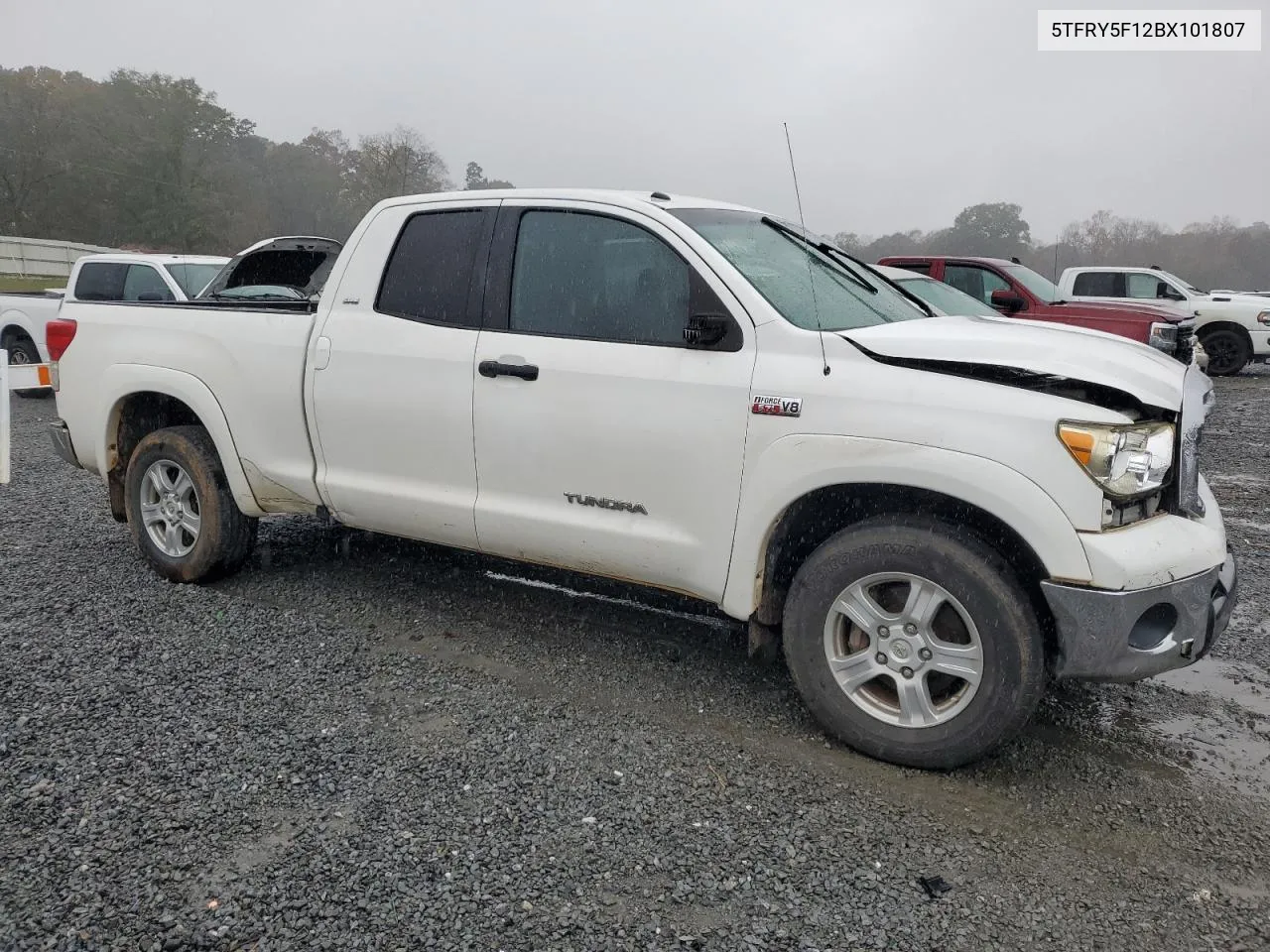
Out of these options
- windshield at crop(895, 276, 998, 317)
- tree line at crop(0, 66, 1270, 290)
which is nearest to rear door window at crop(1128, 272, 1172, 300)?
windshield at crop(895, 276, 998, 317)

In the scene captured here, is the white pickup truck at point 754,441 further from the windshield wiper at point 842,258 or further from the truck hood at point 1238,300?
the truck hood at point 1238,300

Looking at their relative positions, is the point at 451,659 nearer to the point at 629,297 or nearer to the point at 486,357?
the point at 486,357

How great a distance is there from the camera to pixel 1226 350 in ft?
52.7

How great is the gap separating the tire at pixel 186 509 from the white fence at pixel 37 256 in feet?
132

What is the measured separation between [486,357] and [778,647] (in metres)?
1.77

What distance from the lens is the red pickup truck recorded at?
9656 mm

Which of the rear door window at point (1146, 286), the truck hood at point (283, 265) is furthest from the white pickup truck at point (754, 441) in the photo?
the rear door window at point (1146, 286)

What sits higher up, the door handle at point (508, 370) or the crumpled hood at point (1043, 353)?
the crumpled hood at point (1043, 353)

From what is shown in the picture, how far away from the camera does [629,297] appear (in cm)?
368

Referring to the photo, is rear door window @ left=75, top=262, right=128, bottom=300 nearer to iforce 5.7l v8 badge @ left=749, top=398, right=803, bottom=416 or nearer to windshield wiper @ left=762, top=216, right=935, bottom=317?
windshield wiper @ left=762, top=216, right=935, bottom=317

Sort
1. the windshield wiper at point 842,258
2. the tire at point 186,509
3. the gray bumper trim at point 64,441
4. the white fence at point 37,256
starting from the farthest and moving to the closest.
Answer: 1. the white fence at point 37,256
2. the gray bumper trim at point 64,441
3. the tire at point 186,509
4. the windshield wiper at point 842,258

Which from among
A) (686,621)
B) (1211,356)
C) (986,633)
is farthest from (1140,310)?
(986,633)

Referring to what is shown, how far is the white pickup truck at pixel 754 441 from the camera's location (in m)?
2.93

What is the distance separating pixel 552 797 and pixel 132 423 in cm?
359
